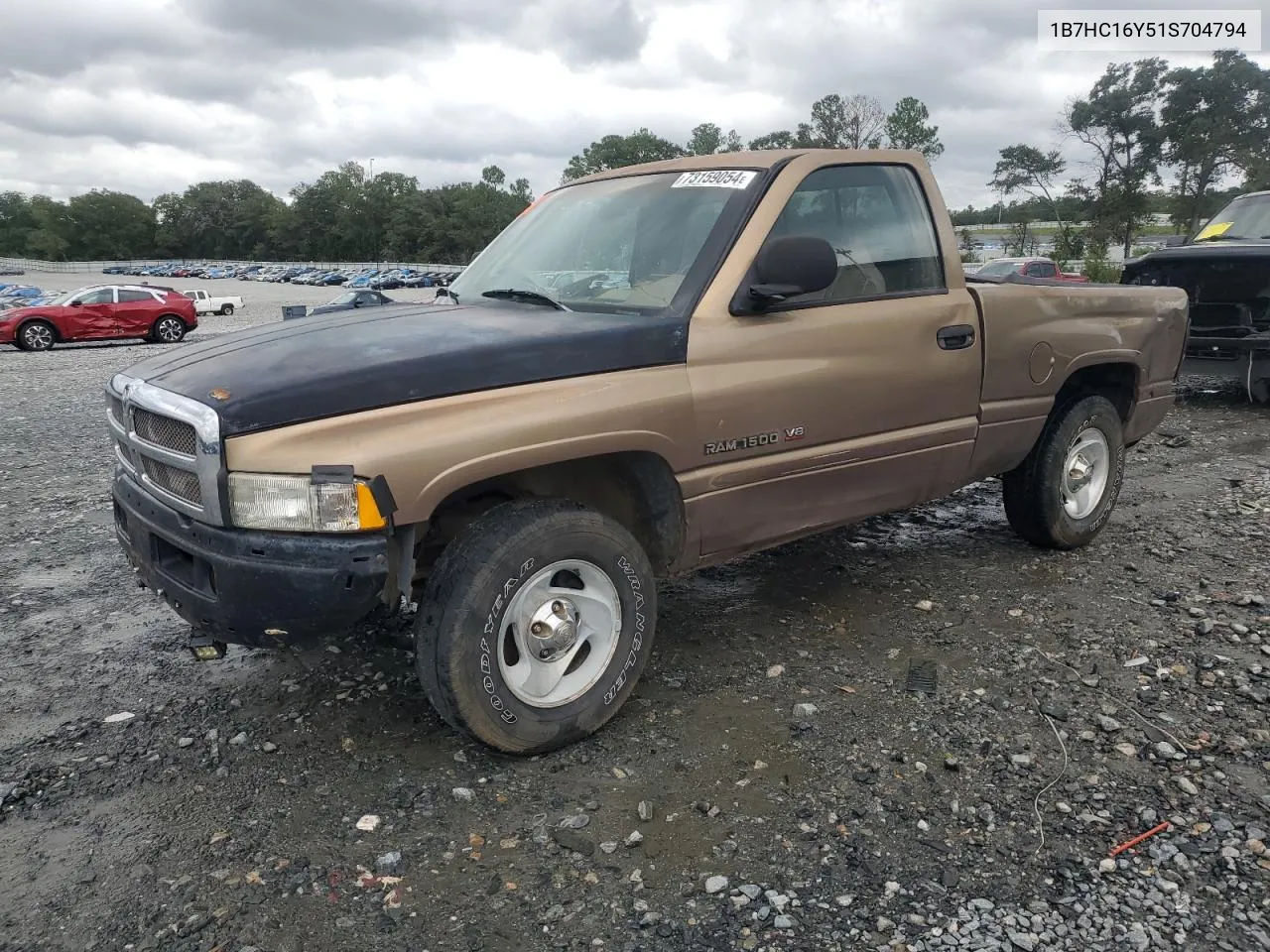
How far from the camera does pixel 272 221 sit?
130m

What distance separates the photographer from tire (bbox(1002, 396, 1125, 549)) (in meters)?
4.76

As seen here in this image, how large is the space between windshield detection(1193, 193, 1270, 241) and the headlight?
35.1ft

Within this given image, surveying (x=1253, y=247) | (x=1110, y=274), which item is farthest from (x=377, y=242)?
(x=1253, y=247)

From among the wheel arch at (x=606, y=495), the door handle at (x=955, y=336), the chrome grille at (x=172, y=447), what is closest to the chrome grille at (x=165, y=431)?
the chrome grille at (x=172, y=447)

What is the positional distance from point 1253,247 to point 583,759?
29.3ft

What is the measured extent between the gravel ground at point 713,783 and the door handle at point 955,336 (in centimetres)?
123

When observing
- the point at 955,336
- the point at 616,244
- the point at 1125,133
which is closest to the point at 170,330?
the point at 616,244

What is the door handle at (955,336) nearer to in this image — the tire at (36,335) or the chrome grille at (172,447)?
the chrome grille at (172,447)

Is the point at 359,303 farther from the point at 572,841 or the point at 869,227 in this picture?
the point at 572,841

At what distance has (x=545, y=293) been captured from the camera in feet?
12.1

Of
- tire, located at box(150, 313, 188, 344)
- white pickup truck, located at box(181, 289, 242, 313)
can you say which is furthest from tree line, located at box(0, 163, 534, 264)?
tire, located at box(150, 313, 188, 344)

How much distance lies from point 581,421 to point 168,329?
24.4 metres

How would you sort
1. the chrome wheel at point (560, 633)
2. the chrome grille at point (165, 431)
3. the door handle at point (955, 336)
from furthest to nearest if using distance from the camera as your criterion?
the door handle at point (955, 336)
the chrome wheel at point (560, 633)
the chrome grille at point (165, 431)

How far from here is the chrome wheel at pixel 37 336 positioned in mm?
21281
